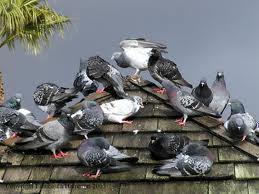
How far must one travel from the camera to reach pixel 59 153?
7.55 m

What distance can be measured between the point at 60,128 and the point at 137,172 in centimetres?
93

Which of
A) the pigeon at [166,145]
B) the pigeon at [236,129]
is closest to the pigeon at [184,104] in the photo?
the pigeon at [236,129]

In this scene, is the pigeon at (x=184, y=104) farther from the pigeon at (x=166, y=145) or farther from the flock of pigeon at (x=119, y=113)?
the pigeon at (x=166, y=145)

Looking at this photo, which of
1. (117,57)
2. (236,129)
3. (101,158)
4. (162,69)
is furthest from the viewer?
(117,57)

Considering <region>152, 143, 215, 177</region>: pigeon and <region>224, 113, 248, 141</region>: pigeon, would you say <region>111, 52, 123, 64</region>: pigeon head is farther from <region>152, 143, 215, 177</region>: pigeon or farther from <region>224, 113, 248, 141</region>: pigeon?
<region>152, 143, 215, 177</region>: pigeon

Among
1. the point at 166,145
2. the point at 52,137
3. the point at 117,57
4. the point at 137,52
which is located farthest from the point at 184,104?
the point at 117,57

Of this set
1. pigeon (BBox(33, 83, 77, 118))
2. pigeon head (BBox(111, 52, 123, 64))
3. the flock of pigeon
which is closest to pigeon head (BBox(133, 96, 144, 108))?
the flock of pigeon

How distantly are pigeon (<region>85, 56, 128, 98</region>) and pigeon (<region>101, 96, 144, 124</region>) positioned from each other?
185 mm

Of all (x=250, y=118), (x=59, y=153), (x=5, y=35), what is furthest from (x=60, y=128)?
(x=5, y=35)

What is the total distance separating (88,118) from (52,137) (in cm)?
37

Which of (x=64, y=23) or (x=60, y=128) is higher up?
(x=60, y=128)

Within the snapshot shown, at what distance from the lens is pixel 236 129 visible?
297 inches

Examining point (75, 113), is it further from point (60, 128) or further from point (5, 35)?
point (5, 35)

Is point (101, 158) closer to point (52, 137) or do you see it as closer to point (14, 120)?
point (52, 137)
